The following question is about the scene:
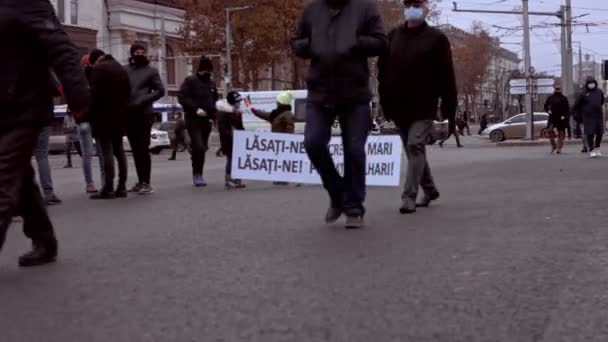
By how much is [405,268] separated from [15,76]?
91.1 inches

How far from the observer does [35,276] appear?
5.44 metres

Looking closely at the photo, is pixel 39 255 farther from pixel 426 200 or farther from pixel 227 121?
pixel 227 121

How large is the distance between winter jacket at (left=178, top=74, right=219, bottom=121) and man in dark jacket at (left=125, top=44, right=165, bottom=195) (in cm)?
134

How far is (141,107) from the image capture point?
11703mm

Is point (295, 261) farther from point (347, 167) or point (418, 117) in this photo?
point (418, 117)

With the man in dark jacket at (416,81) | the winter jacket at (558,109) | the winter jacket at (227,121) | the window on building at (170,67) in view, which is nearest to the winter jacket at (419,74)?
the man in dark jacket at (416,81)

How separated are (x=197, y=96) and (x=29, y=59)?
8.12 meters

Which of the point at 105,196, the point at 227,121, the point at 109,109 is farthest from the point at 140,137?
the point at 227,121

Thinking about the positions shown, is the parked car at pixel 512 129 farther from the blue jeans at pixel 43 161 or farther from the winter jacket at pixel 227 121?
the blue jeans at pixel 43 161

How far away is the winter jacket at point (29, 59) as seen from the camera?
5.34 metres

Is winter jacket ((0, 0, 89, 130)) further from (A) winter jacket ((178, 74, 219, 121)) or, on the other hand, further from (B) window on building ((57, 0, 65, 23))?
(B) window on building ((57, 0, 65, 23))

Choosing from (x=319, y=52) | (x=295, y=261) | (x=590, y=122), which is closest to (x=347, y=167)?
(x=319, y=52)

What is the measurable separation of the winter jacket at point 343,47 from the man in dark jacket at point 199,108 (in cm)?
644

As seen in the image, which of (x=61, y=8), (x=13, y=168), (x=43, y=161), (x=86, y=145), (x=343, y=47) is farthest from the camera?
(x=61, y=8)
